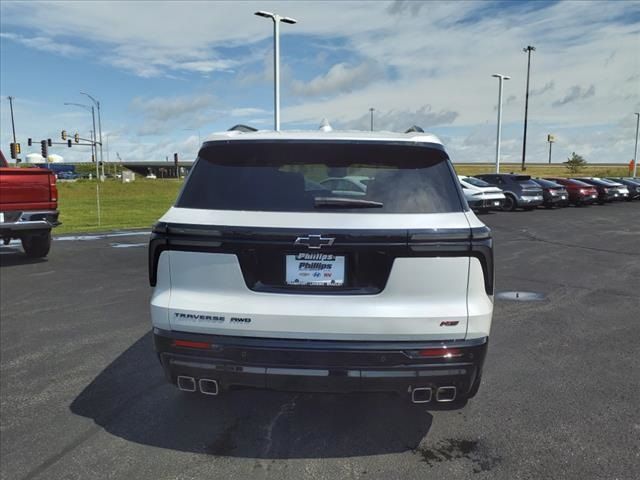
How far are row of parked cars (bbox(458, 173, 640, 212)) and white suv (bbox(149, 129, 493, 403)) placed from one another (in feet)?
60.1

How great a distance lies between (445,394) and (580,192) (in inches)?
1113

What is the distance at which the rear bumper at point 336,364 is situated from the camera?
2.84 meters

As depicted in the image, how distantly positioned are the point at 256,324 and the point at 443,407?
1657 millimetres

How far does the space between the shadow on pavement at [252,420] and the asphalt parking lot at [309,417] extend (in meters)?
0.01

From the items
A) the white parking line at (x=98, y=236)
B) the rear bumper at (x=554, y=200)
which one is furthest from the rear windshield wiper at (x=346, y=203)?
the rear bumper at (x=554, y=200)

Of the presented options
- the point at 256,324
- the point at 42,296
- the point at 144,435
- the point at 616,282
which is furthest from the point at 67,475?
the point at 616,282


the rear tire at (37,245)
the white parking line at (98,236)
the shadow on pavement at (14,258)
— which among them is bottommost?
the white parking line at (98,236)

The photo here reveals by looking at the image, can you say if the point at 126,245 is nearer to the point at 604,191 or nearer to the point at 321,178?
the point at 321,178

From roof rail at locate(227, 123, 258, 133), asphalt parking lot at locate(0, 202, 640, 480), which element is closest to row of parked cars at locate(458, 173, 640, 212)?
asphalt parking lot at locate(0, 202, 640, 480)

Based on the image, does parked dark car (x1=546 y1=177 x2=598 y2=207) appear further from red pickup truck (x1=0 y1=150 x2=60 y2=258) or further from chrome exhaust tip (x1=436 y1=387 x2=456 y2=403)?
chrome exhaust tip (x1=436 y1=387 x2=456 y2=403)

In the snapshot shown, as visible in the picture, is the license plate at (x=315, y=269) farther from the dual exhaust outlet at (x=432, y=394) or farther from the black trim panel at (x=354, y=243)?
the dual exhaust outlet at (x=432, y=394)

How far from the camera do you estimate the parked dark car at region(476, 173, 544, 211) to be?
24359mm

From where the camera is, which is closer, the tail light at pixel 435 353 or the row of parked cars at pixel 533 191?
the tail light at pixel 435 353

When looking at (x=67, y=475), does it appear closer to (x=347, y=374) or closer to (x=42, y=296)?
(x=347, y=374)
